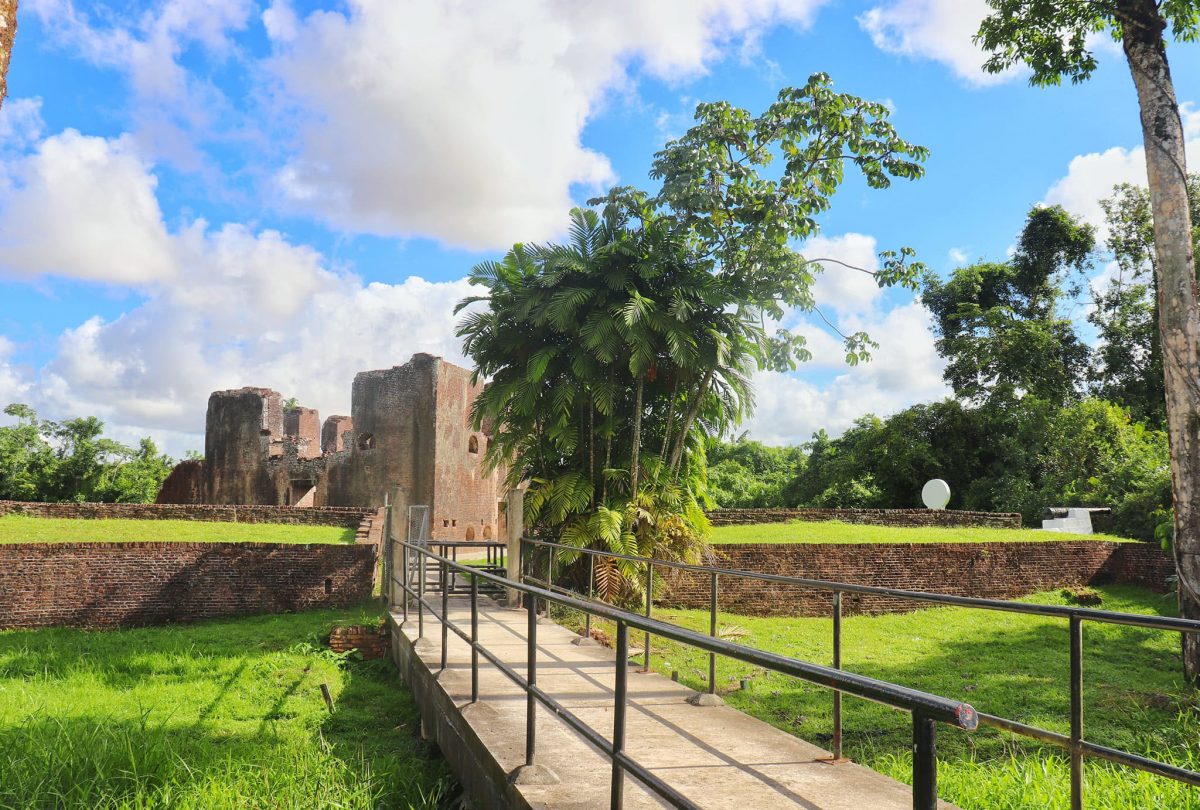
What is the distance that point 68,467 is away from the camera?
3088 cm

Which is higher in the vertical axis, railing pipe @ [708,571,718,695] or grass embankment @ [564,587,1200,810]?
railing pipe @ [708,571,718,695]

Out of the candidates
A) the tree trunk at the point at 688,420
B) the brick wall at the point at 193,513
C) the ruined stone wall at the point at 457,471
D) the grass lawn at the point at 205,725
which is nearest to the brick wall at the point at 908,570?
the tree trunk at the point at 688,420

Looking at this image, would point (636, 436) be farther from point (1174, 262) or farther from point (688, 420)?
point (1174, 262)

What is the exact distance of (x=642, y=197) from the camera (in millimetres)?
12680

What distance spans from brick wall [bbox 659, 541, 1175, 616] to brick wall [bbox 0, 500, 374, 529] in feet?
27.5

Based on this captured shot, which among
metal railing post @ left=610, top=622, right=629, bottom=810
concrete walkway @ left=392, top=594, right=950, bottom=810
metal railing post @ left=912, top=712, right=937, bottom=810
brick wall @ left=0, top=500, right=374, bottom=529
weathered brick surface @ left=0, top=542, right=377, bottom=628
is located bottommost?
weathered brick surface @ left=0, top=542, right=377, bottom=628

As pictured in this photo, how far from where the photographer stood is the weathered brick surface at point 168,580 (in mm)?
11742

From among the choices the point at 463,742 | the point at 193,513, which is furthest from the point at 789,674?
the point at 193,513

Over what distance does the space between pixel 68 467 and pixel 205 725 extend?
95.7ft

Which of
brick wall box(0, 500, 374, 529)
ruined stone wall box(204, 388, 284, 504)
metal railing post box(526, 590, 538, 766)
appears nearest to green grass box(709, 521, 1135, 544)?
brick wall box(0, 500, 374, 529)

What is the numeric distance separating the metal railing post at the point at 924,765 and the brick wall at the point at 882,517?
16.6m

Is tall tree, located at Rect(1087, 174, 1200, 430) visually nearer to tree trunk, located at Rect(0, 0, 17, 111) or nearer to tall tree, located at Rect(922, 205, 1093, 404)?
tall tree, located at Rect(922, 205, 1093, 404)

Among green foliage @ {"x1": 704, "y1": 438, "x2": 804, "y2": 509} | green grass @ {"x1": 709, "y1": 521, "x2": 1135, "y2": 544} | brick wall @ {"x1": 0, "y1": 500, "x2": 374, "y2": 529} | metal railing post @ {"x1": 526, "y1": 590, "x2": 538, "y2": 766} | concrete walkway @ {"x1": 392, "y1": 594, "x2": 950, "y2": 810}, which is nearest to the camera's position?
concrete walkway @ {"x1": 392, "y1": 594, "x2": 950, "y2": 810}

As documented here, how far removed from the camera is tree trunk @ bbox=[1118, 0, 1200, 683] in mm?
8477
